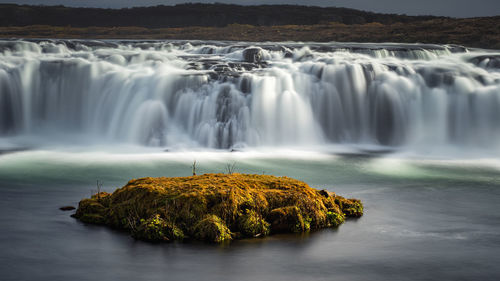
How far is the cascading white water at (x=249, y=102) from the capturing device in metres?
23.4

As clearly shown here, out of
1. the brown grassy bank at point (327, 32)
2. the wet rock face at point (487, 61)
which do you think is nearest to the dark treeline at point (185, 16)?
the brown grassy bank at point (327, 32)

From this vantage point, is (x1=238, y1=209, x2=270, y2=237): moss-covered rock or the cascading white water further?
the cascading white water

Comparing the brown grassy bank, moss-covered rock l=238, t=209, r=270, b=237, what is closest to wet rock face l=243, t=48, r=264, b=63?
the brown grassy bank

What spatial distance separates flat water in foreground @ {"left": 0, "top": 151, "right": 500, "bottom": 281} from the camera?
927 centimetres

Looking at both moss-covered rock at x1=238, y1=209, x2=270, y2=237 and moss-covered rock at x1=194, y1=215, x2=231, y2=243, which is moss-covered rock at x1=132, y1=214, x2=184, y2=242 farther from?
moss-covered rock at x1=238, y1=209, x2=270, y2=237

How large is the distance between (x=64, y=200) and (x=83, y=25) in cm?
5062

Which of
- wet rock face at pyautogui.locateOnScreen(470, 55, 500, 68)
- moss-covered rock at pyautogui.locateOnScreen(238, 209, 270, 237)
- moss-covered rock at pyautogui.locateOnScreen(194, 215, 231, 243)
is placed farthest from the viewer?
wet rock face at pyautogui.locateOnScreen(470, 55, 500, 68)

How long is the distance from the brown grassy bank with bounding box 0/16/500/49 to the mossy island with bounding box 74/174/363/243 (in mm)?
32119

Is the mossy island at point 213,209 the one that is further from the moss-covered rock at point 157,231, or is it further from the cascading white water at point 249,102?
the cascading white water at point 249,102

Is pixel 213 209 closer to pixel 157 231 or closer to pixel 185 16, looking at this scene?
pixel 157 231

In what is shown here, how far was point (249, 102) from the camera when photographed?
78.3ft

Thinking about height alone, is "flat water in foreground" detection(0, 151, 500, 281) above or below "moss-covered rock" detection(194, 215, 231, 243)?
below

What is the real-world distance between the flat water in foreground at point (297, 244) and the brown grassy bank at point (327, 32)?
27.4m

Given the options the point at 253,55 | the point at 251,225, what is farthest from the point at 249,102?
the point at 251,225
